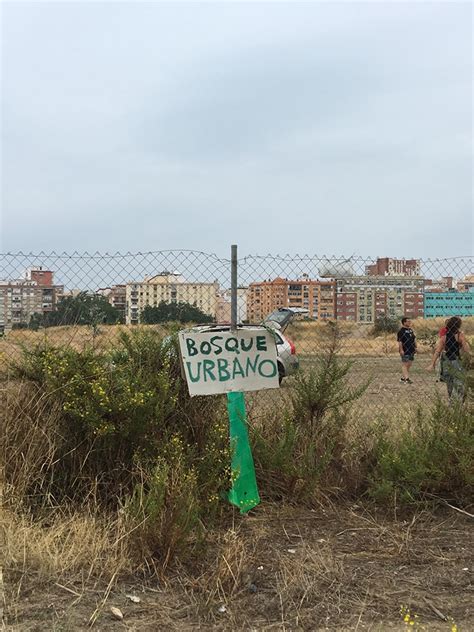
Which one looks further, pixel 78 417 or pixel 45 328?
pixel 45 328

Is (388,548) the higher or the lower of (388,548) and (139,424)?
the lower

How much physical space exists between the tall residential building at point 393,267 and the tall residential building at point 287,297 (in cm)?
41

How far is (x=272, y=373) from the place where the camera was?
4969 mm

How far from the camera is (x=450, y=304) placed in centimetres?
679

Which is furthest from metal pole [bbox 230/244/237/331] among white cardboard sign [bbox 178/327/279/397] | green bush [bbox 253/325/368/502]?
green bush [bbox 253/325/368/502]

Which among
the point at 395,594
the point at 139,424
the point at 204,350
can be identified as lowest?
the point at 395,594

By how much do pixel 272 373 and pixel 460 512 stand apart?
5.53 feet

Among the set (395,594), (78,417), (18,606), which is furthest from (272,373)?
(18,606)

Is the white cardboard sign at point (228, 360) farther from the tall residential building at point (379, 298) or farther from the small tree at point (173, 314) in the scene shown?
the tall residential building at point (379, 298)

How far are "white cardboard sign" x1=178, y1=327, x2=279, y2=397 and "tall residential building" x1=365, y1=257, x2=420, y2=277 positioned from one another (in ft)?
5.29

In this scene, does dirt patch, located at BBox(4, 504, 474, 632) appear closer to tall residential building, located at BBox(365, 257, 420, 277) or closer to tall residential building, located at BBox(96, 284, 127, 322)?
tall residential building, located at BBox(96, 284, 127, 322)

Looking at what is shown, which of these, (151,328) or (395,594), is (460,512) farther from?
(151,328)

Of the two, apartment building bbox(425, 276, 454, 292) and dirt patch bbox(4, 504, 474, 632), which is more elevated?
apartment building bbox(425, 276, 454, 292)

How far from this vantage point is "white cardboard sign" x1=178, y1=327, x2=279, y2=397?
4.80 meters
